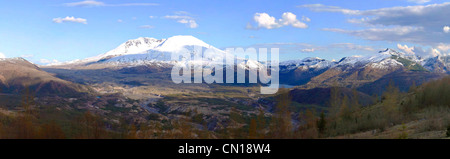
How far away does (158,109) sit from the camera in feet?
565
